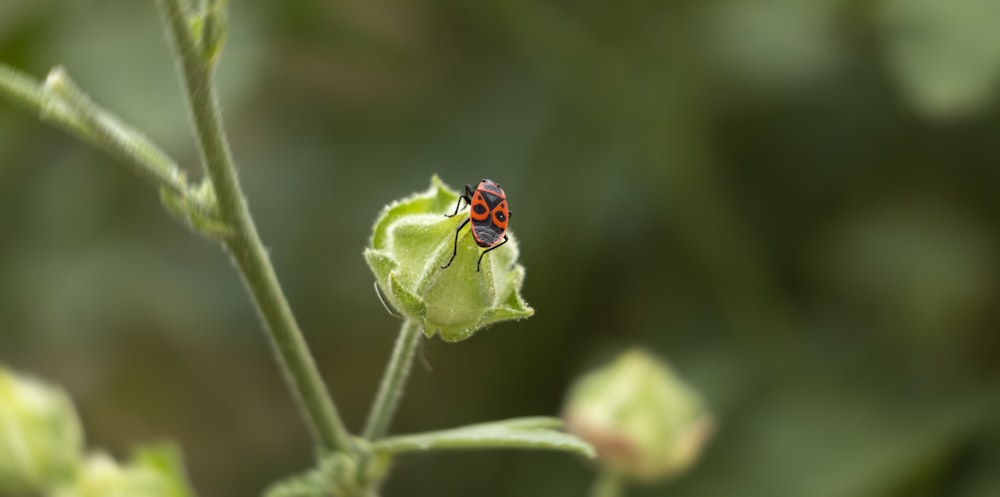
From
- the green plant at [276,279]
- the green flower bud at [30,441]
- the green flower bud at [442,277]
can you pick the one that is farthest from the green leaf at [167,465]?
the green flower bud at [442,277]

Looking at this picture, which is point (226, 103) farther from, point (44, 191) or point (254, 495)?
point (254, 495)

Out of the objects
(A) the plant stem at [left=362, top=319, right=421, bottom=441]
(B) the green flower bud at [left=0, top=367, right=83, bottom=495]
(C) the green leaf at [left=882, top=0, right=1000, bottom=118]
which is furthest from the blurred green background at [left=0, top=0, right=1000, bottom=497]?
(A) the plant stem at [left=362, top=319, right=421, bottom=441]

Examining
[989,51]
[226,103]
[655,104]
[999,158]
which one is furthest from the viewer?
[655,104]

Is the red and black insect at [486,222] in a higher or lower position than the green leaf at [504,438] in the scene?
higher

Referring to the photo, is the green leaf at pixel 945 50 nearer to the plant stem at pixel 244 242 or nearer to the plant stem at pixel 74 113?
the plant stem at pixel 244 242

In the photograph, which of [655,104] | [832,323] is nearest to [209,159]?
[655,104]

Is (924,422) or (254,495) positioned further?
(254,495)
